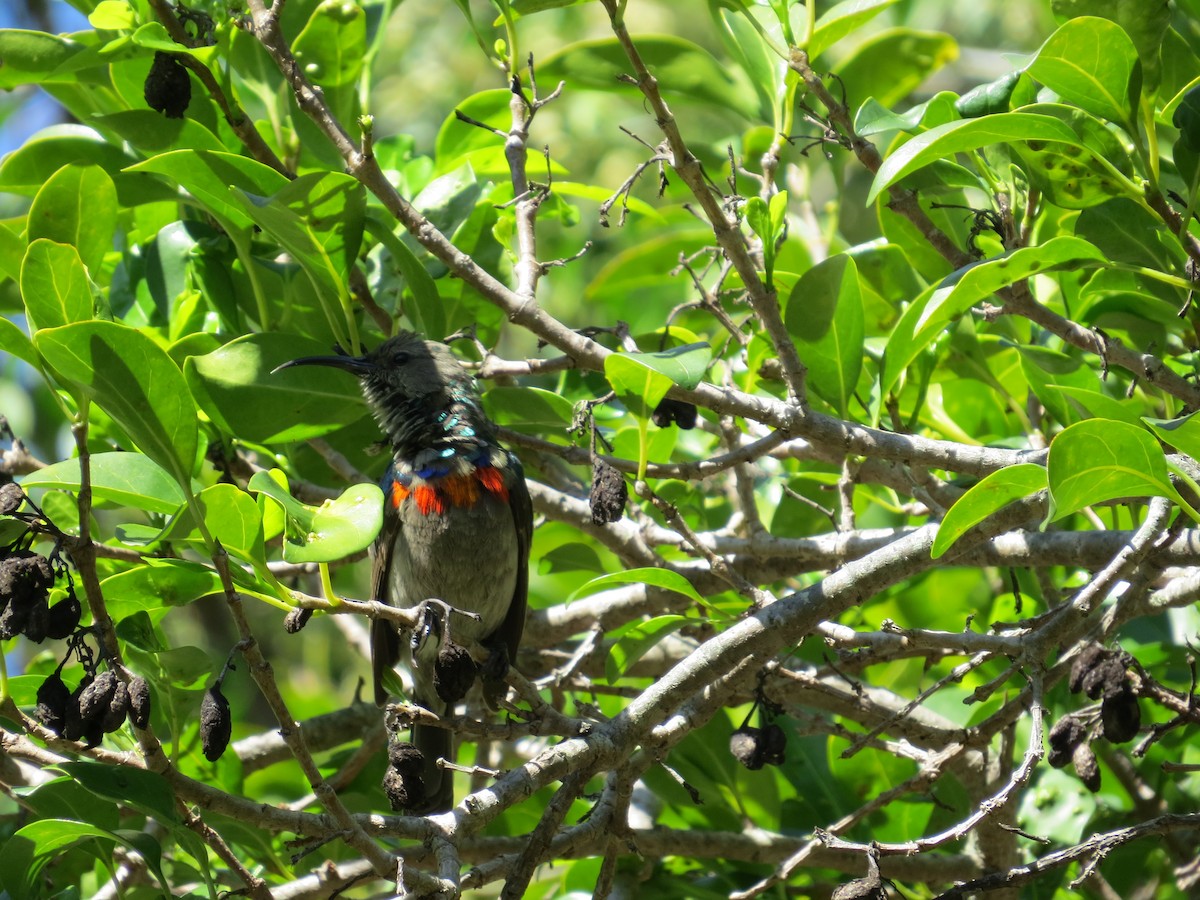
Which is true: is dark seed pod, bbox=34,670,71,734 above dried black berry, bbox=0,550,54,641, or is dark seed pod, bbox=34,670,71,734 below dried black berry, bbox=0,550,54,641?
below

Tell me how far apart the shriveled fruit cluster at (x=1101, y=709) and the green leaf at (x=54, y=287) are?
202 centimetres

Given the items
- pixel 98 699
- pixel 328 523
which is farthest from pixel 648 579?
pixel 98 699

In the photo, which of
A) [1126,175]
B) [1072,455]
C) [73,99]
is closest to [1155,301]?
[1126,175]

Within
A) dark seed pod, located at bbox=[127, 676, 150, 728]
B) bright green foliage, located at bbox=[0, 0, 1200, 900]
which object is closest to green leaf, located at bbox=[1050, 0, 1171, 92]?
A: bright green foliage, located at bbox=[0, 0, 1200, 900]

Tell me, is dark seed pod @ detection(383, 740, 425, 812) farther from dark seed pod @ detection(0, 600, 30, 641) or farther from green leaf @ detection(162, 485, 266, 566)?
dark seed pod @ detection(0, 600, 30, 641)

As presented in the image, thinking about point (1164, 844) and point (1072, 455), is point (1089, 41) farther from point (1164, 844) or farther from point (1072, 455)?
point (1164, 844)

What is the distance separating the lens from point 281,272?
332cm

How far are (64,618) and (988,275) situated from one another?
1.87 metres

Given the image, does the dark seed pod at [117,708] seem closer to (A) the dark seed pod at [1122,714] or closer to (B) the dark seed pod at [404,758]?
(B) the dark seed pod at [404,758]

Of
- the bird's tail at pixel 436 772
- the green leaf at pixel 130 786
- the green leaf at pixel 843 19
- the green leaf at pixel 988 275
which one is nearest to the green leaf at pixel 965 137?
the green leaf at pixel 988 275

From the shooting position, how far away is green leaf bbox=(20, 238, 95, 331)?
2.15m

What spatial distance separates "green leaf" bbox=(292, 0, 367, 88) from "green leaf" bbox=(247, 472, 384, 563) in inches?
60.5

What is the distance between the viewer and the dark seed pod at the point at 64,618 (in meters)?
2.17

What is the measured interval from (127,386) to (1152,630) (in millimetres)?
3058
